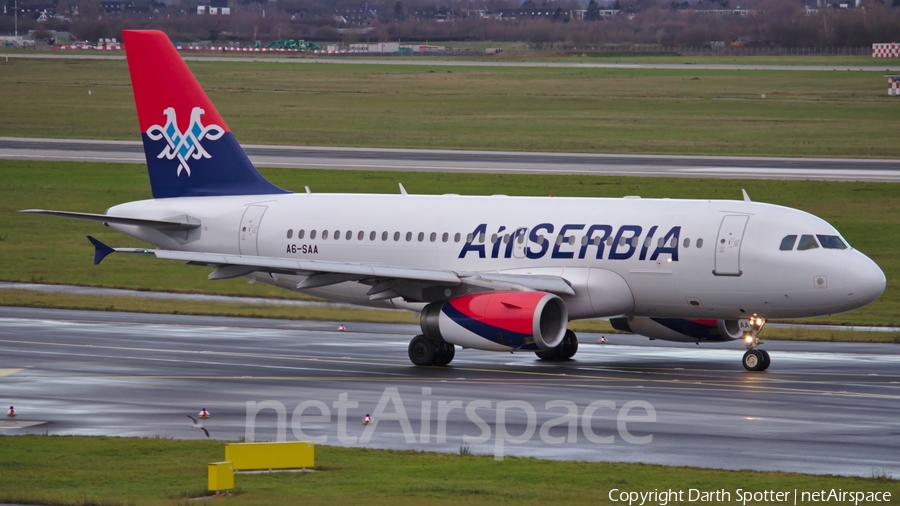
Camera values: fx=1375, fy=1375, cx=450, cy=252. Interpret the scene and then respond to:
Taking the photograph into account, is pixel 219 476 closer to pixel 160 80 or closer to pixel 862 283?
pixel 862 283

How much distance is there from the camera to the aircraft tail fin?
42.5 metres

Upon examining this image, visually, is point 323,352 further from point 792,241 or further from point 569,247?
point 792,241

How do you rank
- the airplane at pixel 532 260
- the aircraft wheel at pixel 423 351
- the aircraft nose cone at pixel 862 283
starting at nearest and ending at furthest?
the aircraft nose cone at pixel 862 283
the airplane at pixel 532 260
the aircraft wheel at pixel 423 351

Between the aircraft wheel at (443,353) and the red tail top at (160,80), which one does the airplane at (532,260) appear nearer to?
the aircraft wheel at (443,353)

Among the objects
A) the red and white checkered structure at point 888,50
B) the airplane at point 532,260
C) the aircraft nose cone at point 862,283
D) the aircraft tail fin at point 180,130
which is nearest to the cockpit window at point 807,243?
the airplane at point 532,260

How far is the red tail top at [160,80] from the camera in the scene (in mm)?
42438

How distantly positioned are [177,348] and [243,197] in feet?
18.8

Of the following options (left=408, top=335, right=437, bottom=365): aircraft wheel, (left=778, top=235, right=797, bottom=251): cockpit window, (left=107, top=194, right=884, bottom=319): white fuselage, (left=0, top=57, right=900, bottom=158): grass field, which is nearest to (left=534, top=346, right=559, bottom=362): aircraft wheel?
(left=107, top=194, right=884, bottom=319): white fuselage

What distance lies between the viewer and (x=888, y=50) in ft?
646

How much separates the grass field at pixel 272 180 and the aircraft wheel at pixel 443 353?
54.7 feet

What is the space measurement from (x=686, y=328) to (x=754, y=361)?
120 inches

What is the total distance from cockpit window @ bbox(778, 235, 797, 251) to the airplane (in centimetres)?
4

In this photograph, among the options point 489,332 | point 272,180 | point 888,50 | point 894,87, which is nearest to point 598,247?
point 489,332

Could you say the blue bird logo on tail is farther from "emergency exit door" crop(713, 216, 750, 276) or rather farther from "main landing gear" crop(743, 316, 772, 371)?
"main landing gear" crop(743, 316, 772, 371)
